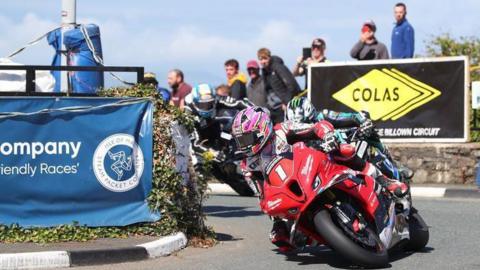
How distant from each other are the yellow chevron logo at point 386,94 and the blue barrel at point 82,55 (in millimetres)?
6903

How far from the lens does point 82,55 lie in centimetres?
1170

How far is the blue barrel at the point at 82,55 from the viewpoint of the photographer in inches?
445

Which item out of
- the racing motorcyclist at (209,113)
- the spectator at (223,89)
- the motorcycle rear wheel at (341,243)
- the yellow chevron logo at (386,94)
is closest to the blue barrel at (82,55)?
the racing motorcyclist at (209,113)

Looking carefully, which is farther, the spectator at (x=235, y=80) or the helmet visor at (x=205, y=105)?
the spectator at (x=235, y=80)

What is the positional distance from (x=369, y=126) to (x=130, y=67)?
9.19ft

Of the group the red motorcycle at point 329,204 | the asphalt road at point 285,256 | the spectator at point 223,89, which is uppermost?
the spectator at point 223,89

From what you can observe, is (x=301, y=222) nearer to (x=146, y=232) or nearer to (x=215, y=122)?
(x=146, y=232)

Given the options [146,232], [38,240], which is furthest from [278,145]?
[38,240]

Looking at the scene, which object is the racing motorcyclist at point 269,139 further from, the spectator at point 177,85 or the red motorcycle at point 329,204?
the spectator at point 177,85

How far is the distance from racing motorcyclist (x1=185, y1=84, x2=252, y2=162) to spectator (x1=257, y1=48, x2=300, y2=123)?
2.77m

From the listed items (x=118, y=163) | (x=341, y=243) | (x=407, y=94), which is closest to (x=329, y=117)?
(x=341, y=243)

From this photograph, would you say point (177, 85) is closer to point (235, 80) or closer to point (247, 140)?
point (235, 80)

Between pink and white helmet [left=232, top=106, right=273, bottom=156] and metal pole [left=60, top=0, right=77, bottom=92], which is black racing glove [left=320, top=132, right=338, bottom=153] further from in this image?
metal pole [left=60, top=0, right=77, bottom=92]

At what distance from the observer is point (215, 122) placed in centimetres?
1423
